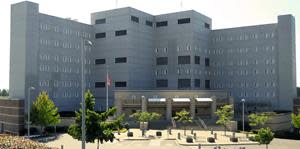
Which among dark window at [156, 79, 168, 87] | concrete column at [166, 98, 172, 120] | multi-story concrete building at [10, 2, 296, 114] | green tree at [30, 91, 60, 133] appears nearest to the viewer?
green tree at [30, 91, 60, 133]

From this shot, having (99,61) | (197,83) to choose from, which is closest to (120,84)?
(99,61)

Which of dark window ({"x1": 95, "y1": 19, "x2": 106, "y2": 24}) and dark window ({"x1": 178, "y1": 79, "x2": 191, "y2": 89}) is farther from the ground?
dark window ({"x1": 95, "y1": 19, "x2": 106, "y2": 24})

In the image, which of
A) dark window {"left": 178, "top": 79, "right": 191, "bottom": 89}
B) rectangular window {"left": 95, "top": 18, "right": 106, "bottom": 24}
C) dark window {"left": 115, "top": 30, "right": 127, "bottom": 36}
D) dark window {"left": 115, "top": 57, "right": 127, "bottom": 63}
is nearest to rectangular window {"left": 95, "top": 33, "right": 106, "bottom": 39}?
rectangular window {"left": 95, "top": 18, "right": 106, "bottom": 24}

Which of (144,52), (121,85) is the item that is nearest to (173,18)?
(144,52)

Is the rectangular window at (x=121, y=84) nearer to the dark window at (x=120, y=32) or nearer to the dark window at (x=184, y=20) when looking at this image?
the dark window at (x=120, y=32)

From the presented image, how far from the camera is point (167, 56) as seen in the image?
9575cm

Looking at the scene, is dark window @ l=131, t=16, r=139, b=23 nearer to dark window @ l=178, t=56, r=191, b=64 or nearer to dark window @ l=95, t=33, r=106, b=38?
dark window @ l=95, t=33, r=106, b=38

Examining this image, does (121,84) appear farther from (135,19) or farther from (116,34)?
(135,19)

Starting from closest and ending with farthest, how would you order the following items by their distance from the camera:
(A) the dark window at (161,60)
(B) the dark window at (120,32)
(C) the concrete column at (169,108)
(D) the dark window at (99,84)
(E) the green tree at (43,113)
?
(E) the green tree at (43,113) < (C) the concrete column at (169,108) < (B) the dark window at (120,32) < (D) the dark window at (99,84) < (A) the dark window at (161,60)

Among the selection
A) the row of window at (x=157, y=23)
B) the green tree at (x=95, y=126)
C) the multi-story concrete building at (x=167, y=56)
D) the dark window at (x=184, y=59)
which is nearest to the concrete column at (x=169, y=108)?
the multi-story concrete building at (x=167, y=56)

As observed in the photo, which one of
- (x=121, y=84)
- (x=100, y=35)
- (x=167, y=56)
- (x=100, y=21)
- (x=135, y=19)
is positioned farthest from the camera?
(x=100, y=21)

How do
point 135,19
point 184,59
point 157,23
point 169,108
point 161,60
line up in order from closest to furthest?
point 169,108 < point 184,59 < point 135,19 < point 161,60 < point 157,23

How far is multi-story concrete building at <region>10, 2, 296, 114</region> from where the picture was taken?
8594 cm

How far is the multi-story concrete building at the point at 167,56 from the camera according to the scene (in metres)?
85.9
